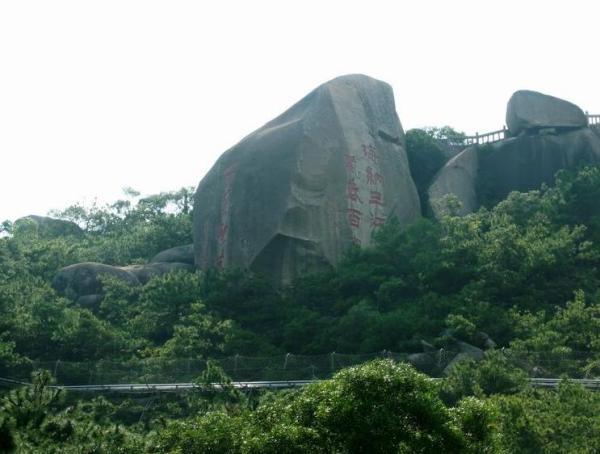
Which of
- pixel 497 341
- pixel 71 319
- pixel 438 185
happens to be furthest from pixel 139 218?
pixel 497 341

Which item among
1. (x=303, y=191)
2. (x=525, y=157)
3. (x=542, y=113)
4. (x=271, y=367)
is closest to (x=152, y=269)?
(x=303, y=191)

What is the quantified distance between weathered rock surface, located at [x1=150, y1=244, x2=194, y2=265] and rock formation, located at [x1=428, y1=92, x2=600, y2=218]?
24.9 ft

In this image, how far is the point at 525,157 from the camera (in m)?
31.8

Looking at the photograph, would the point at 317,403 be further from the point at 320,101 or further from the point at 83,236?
the point at 83,236

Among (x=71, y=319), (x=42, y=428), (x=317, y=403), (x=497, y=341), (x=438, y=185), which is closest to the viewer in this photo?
(x=317, y=403)

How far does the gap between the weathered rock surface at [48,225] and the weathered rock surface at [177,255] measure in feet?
33.1

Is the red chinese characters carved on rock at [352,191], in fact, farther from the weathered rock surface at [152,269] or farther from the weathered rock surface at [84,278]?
the weathered rock surface at [84,278]

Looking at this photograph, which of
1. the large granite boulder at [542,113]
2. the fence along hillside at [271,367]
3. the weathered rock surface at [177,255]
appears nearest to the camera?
the fence along hillside at [271,367]

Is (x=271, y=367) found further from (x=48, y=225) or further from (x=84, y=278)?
(x=48, y=225)

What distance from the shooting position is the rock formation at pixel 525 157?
31.3 meters

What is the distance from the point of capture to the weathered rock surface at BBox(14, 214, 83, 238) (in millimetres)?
40900

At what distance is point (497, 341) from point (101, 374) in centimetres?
827

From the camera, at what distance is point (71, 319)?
2416 centimetres

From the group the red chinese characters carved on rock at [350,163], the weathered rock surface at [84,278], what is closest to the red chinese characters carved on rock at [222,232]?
the weathered rock surface at [84,278]
